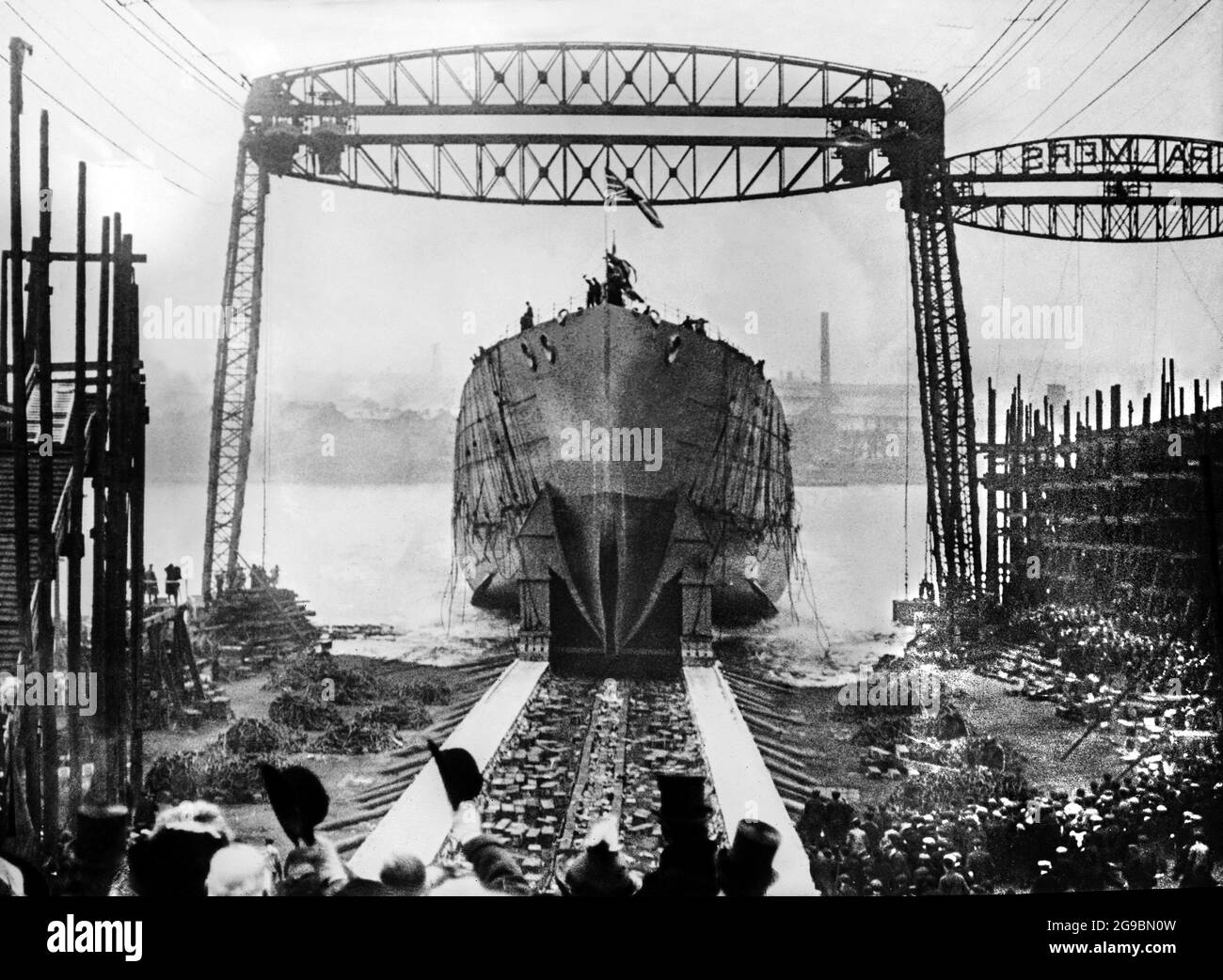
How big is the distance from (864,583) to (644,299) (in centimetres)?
246

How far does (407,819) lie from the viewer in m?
5.23

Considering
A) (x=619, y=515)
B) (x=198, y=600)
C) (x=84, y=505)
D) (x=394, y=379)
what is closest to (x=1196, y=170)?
(x=619, y=515)

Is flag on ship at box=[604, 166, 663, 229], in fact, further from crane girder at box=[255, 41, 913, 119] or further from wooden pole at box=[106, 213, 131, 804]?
wooden pole at box=[106, 213, 131, 804]

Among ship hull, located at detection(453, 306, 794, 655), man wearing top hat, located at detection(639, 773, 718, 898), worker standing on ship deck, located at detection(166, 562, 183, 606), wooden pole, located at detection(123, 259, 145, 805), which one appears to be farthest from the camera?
ship hull, located at detection(453, 306, 794, 655)

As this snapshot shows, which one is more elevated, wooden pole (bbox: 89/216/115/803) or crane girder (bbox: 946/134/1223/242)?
crane girder (bbox: 946/134/1223/242)
